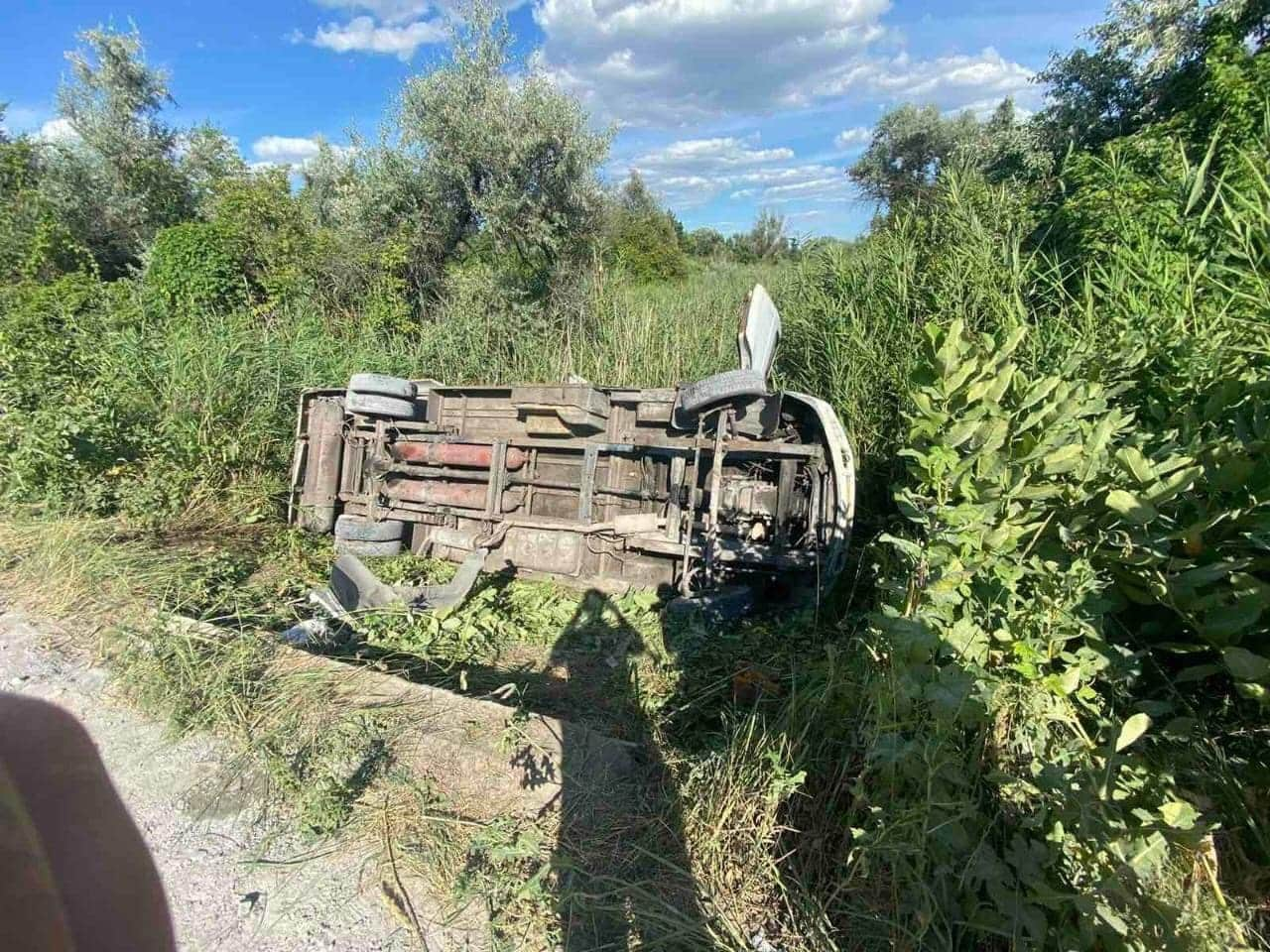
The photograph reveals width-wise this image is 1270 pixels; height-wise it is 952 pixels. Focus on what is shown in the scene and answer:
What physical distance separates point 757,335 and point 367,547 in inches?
156

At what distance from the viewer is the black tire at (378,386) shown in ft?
19.7

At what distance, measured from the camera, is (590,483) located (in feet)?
17.2

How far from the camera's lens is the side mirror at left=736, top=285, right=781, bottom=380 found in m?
4.63

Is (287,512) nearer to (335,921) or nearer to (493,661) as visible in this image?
(493,661)

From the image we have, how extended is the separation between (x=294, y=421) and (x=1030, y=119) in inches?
508

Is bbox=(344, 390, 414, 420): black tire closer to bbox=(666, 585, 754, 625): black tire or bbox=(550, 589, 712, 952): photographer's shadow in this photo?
bbox=(666, 585, 754, 625): black tire

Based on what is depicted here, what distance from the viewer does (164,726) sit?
3.15 m

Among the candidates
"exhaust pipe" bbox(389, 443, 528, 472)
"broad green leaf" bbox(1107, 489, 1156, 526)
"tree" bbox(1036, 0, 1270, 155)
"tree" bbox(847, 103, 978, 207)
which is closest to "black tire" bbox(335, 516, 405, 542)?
"exhaust pipe" bbox(389, 443, 528, 472)

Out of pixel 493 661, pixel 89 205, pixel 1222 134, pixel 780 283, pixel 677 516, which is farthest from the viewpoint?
pixel 89 205

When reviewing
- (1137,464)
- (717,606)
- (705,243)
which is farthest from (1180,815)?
(705,243)

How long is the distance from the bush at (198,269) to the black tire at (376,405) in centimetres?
642

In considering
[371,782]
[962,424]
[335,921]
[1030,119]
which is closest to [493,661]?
[371,782]

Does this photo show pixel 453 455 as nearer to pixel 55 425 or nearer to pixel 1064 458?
pixel 55 425

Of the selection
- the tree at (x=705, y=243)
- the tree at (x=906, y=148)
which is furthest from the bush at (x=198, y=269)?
the tree at (x=705, y=243)
